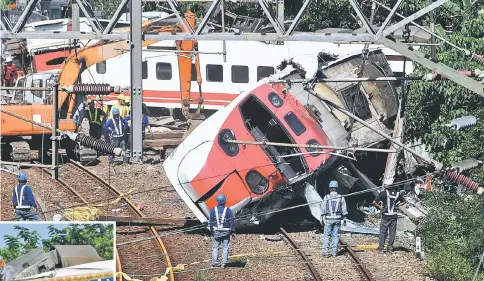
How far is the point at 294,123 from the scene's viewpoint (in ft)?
69.0

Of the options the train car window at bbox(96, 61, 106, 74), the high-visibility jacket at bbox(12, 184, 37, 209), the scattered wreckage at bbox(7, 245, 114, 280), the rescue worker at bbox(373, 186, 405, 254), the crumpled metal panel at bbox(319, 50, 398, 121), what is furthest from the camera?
the train car window at bbox(96, 61, 106, 74)

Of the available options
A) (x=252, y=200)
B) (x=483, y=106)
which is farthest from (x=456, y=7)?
(x=252, y=200)

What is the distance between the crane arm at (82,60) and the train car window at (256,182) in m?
7.71

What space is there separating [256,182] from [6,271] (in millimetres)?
10547

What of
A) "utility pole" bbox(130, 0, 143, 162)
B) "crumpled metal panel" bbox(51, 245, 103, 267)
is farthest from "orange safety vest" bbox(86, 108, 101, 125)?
"crumpled metal panel" bbox(51, 245, 103, 267)

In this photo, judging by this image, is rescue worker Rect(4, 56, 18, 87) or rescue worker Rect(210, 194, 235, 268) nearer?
rescue worker Rect(210, 194, 235, 268)

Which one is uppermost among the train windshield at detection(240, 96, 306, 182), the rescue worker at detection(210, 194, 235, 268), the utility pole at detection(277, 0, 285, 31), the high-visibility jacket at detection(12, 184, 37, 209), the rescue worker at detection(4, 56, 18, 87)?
the utility pole at detection(277, 0, 285, 31)

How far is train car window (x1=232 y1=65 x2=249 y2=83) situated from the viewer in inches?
1379

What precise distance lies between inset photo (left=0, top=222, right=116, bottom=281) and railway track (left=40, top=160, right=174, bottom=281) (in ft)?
19.9

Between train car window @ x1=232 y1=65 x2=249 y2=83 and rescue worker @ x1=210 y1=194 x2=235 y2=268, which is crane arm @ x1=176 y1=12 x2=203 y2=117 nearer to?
train car window @ x1=232 y1=65 x2=249 y2=83

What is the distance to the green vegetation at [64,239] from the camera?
10.7 meters

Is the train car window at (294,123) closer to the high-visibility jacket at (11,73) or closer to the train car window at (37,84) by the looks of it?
the train car window at (37,84)

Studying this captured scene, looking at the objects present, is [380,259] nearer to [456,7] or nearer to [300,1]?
[456,7]

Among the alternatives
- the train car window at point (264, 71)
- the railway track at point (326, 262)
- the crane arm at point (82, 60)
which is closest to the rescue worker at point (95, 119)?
the crane arm at point (82, 60)
